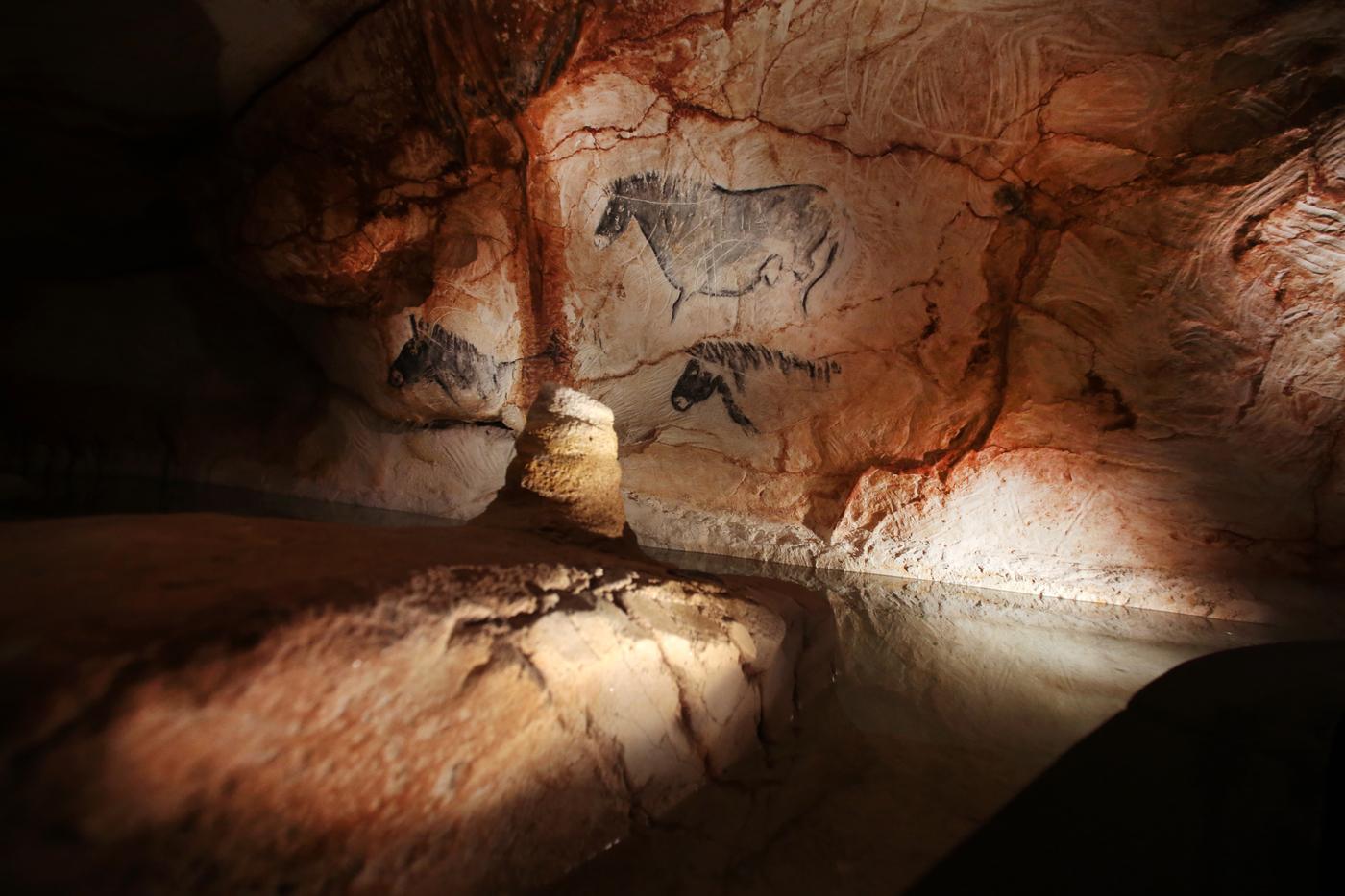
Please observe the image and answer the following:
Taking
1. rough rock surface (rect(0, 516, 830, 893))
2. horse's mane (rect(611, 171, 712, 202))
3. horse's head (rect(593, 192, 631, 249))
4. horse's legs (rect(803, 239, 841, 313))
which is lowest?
rough rock surface (rect(0, 516, 830, 893))

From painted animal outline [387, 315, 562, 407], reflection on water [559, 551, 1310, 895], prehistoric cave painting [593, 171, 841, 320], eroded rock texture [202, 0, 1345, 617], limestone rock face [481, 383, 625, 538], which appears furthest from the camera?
painted animal outline [387, 315, 562, 407]

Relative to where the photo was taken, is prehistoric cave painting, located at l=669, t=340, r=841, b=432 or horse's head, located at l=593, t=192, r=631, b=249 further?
prehistoric cave painting, located at l=669, t=340, r=841, b=432

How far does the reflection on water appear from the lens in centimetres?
111

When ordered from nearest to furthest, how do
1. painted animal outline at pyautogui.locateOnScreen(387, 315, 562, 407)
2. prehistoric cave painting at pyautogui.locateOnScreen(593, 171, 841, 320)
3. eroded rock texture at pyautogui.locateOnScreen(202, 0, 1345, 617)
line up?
1. eroded rock texture at pyautogui.locateOnScreen(202, 0, 1345, 617)
2. prehistoric cave painting at pyautogui.locateOnScreen(593, 171, 841, 320)
3. painted animal outline at pyautogui.locateOnScreen(387, 315, 562, 407)

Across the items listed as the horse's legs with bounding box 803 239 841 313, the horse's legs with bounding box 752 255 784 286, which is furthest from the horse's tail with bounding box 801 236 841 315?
the horse's legs with bounding box 752 255 784 286

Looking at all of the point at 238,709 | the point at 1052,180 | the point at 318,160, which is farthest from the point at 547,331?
the point at 238,709

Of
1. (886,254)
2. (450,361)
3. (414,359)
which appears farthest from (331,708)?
(414,359)

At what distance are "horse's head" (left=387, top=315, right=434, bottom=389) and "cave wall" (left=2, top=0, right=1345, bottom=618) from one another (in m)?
0.03

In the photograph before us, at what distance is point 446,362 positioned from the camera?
4.37 meters

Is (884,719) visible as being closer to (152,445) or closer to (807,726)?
(807,726)

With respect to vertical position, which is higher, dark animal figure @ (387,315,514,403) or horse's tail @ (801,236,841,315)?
horse's tail @ (801,236,841,315)

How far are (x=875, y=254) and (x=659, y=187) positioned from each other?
1431 mm

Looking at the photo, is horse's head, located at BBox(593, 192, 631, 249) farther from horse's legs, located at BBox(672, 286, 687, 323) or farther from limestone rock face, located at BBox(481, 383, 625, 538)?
limestone rock face, located at BBox(481, 383, 625, 538)

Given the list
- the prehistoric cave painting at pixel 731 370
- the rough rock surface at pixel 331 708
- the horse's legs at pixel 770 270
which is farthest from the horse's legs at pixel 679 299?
the rough rock surface at pixel 331 708
